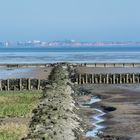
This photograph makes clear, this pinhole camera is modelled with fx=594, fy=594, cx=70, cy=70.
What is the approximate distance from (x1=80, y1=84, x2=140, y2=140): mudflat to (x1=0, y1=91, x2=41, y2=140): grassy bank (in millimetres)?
4321

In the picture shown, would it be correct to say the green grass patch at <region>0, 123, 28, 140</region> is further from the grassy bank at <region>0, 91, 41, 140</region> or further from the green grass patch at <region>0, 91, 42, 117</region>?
the green grass patch at <region>0, 91, 42, 117</region>

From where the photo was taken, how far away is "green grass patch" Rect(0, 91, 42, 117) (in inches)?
1291

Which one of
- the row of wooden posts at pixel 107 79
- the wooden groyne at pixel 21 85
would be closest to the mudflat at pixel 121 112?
the wooden groyne at pixel 21 85

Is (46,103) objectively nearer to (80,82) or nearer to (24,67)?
(80,82)

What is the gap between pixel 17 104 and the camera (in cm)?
3769

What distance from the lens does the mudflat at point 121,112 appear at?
28.3 metres

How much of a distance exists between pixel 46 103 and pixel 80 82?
39777 millimetres

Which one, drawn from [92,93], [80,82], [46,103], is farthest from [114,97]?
[46,103]

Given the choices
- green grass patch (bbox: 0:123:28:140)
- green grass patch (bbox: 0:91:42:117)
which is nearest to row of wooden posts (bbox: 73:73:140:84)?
green grass patch (bbox: 0:91:42:117)

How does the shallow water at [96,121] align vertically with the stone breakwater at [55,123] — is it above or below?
below

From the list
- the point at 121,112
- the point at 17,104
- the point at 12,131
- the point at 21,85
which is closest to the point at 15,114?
the point at 17,104

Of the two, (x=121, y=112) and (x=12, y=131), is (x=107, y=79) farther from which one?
(x=12, y=131)

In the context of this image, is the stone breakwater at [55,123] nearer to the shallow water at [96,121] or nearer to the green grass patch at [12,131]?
the green grass patch at [12,131]

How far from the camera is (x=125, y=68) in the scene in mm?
97500
